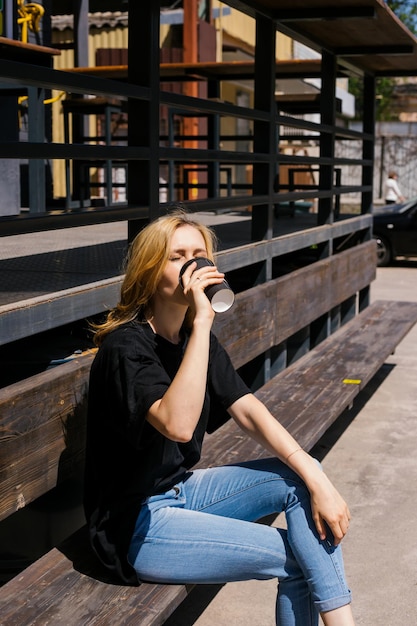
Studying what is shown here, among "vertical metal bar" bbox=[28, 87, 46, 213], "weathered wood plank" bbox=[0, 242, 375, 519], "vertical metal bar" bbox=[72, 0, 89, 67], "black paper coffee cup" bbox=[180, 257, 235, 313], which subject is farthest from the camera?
"vertical metal bar" bbox=[72, 0, 89, 67]

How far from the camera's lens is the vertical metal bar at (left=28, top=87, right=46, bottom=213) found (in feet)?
21.8

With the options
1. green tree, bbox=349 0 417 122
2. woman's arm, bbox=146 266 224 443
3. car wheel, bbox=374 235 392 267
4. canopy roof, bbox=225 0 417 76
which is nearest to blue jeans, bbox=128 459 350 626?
woman's arm, bbox=146 266 224 443

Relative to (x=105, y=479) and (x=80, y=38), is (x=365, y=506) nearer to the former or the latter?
(x=105, y=479)

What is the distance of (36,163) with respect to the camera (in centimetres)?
682

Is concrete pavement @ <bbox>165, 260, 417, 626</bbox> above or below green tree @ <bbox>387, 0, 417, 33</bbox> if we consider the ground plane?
below

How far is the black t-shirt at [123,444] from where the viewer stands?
2.67 m

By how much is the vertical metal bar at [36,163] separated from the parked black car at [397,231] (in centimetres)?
867

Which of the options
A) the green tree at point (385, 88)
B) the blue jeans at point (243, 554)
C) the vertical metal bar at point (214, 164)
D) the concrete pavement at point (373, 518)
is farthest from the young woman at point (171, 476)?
the green tree at point (385, 88)

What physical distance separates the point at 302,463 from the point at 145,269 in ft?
2.52

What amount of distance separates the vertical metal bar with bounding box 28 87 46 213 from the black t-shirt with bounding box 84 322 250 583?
A: 3864 mm

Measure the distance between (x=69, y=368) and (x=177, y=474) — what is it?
566 mm

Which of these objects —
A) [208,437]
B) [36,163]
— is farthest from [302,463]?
[36,163]

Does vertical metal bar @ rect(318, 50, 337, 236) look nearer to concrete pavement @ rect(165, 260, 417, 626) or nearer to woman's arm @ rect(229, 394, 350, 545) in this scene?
concrete pavement @ rect(165, 260, 417, 626)

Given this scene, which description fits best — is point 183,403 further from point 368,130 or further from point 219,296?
point 368,130
